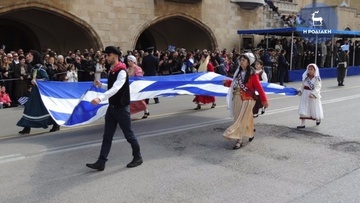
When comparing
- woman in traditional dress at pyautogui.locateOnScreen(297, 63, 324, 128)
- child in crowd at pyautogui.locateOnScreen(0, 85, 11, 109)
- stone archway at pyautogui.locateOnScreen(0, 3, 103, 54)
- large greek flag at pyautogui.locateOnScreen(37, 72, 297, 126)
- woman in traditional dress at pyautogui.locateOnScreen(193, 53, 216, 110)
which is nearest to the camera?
large greek flag at pyautogui.locateOnScreen(37, 72, 297, 126)

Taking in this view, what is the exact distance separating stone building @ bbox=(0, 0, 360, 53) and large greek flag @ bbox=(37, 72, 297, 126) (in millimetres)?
10599

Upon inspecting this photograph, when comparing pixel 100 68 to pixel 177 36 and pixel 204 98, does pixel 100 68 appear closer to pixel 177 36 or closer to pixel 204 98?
pixel 204 98

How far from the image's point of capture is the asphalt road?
5453 mm

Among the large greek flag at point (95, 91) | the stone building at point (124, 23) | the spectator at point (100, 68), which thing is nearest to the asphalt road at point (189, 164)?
the large greek flag at point (95, 91)

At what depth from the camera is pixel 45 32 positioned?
22.5 m

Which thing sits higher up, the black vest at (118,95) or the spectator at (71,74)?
the black vest at (118,95)

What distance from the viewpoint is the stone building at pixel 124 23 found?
20.4 m

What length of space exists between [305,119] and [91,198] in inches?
257

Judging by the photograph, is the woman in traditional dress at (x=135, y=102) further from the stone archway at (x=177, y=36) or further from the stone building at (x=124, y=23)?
the stone archway at (x=177, y=36)

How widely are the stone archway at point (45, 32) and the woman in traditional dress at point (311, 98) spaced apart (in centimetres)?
1321

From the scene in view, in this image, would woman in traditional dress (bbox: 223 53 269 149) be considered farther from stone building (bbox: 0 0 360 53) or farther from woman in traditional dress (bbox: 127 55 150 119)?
stone building (bbox: 0 0 360 53)

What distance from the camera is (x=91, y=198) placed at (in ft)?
17.2

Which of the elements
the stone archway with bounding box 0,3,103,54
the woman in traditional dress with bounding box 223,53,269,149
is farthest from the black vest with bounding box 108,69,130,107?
the stone archway with bounding box 0,3,103,54

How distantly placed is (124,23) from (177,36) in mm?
7130
